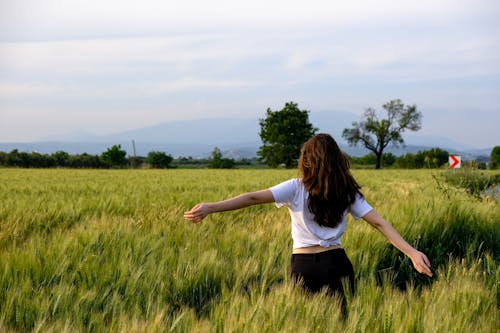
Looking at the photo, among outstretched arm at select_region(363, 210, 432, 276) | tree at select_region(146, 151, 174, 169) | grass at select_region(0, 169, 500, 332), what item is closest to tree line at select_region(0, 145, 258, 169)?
tree at select_region(146, 151, 174, 169)

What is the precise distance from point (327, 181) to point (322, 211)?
198 mm

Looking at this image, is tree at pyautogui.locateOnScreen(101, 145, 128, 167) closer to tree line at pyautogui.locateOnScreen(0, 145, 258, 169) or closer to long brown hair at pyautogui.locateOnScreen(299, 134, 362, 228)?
tree line at pyautogui.locateOnScreen(0, 145, 258, 169)

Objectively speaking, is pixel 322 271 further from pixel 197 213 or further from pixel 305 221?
pixel 197 213

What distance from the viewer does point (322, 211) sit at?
10.7ft

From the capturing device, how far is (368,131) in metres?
74.5

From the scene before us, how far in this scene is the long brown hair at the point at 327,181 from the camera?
321 cm

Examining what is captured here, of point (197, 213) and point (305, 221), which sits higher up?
point (197, 213)

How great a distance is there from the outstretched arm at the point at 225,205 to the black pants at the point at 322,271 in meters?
0.45

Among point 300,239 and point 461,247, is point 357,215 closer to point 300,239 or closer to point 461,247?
point 300,239

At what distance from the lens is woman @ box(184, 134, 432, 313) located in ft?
10.4

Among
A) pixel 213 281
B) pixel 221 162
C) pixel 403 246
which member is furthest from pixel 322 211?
pixel 221 162

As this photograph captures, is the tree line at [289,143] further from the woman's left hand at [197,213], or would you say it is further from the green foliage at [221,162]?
the woman's left hand at [197,213]

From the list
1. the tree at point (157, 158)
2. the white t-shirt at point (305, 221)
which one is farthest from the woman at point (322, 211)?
the tree at point (157, 158)

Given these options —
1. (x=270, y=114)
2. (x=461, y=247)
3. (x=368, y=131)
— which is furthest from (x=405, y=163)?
(x=461, y=247)
